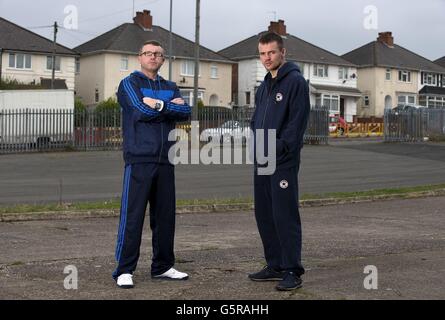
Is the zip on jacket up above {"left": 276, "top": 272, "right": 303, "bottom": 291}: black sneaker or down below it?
above

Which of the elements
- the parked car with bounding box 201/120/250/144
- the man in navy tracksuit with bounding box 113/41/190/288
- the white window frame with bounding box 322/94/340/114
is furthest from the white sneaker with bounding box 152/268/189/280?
the white window frame with bounding box 322/94/340/114

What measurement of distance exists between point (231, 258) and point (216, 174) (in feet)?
48.7

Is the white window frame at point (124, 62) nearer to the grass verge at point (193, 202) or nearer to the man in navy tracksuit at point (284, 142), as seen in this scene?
the grass verge at point (193, 202)

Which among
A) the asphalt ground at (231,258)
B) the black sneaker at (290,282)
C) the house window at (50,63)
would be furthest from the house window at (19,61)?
the black sneaker at (290,282)

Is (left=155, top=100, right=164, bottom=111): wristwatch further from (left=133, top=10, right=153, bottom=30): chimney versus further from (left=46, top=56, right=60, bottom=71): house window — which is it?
(left=133, top=10, right=153, bottom=30): chimney

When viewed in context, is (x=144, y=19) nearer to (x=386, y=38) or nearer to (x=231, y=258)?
(x=386, y=38)

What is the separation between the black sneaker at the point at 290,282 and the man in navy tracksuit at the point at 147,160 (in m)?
0.98

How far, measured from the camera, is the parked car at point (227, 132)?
108 feet

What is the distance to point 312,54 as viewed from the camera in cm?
7512

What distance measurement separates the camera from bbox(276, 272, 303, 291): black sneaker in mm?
5965

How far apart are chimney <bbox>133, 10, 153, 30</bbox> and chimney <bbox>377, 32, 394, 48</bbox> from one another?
2940 cm

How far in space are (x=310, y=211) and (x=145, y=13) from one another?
5506 cm
